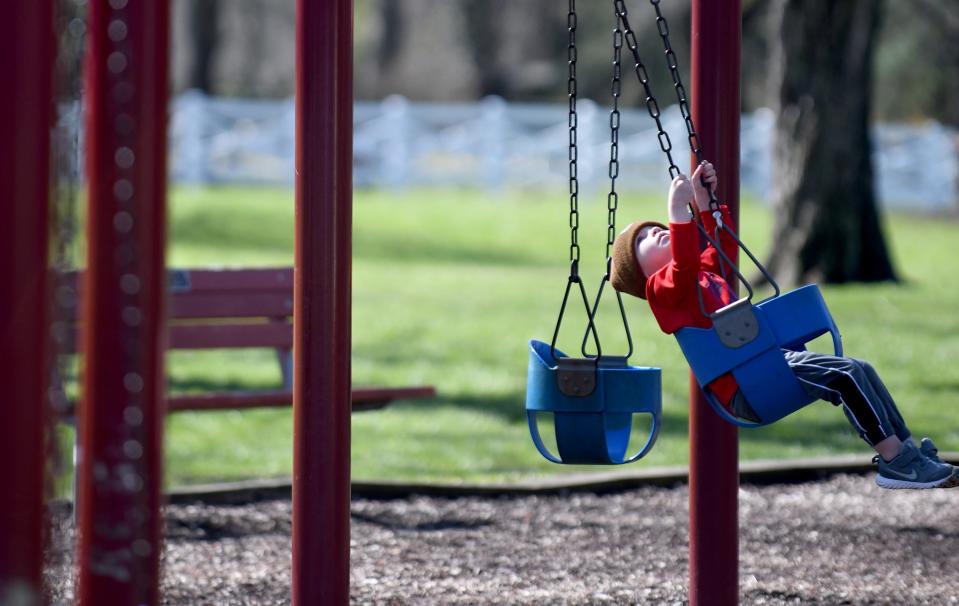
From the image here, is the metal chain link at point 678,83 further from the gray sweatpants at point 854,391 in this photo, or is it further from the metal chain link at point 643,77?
the gray sweatpants at point 854,391

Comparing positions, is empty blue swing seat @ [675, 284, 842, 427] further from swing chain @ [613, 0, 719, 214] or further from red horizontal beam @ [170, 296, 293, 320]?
red horizontal beam @ [170, 296, 293, 320]

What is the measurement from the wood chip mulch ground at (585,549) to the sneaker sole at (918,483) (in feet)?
2.57

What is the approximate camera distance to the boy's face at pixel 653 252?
3873mm

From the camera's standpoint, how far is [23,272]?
2.05 metres

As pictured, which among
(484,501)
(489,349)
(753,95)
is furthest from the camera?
(753,95)

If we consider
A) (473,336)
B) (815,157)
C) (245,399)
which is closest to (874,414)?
(245,399)

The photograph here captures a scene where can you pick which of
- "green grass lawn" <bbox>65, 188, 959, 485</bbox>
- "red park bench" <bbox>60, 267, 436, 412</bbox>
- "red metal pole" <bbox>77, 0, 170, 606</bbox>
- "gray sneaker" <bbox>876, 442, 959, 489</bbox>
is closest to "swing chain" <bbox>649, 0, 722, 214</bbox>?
"gray sneaker" <bbox>876, 442, 959, 489</bbox>

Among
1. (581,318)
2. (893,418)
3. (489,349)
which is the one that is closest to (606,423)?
(893,418)

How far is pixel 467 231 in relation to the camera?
17.5m

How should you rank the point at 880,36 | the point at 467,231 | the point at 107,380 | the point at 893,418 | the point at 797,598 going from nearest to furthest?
the point at 107,380
the point at 893,418
the point at 797,598
the point at 467,231
the point at 880,36

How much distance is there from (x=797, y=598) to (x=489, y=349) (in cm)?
575

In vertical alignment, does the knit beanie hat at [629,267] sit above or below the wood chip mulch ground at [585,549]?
above

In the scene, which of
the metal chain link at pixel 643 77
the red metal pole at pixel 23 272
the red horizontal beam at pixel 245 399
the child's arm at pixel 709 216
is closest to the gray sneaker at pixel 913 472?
the child's arm at pixel 709 216

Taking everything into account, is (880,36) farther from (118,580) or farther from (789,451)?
(118,580)
